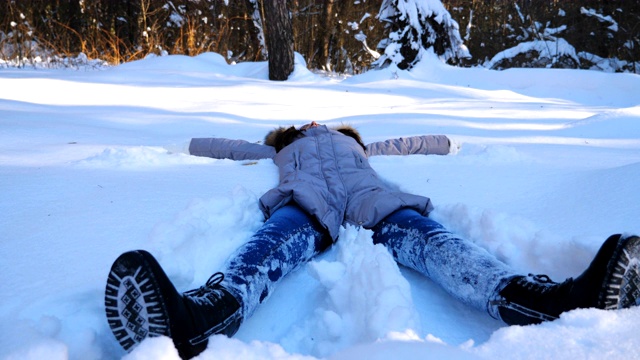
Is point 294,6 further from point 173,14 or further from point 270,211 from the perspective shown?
point 270,211

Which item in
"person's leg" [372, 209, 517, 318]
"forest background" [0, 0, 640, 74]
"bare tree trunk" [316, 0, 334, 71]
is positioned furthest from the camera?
"bare tree trunk" [316, 0, 334, 71]

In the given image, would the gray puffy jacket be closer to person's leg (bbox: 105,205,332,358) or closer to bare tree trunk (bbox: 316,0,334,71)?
person's leg (bbox: 105,205,332,358)

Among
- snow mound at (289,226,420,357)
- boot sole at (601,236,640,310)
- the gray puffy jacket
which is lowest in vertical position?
snow mound at (289,226,420,357)

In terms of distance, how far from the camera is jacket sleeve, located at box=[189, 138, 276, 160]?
2455 millimetres

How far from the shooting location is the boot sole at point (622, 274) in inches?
38.9

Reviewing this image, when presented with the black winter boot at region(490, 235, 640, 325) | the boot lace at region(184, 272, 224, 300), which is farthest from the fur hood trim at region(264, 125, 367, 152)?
the black winter boot at region(490, 235, 640, 325)

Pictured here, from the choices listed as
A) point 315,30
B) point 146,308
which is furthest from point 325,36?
point 146,308

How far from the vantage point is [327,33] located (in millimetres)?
9641

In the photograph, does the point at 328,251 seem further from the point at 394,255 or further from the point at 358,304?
the point at 358,304

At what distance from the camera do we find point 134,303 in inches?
38.6

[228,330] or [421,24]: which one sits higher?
[421,24]

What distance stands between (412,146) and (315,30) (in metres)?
7.95

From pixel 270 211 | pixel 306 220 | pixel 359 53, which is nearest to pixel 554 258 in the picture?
pixel 306 220

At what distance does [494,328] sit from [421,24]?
7.10 meters
